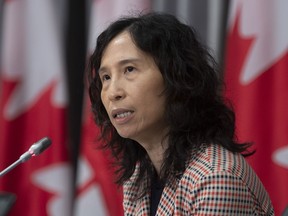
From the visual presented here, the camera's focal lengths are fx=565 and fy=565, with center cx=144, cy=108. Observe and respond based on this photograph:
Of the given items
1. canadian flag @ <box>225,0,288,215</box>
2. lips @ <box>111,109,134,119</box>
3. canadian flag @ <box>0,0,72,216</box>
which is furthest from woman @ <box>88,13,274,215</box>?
canadian flag @ <box>0,0,72,216</box>

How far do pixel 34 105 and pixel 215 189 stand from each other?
136 centimetres

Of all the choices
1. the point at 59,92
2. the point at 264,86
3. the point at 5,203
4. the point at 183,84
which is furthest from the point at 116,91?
the point at 59,92

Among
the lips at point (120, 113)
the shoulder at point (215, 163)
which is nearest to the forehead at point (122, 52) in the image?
the lips at point (120, 113)

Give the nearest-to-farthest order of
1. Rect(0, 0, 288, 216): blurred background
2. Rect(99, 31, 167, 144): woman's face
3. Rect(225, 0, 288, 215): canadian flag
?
Rect(99, 31, 167, 144): woman's face
Rect(225, 0, 288, 215): canadian flag
Rect(0, 0, 288, 216): blurred background

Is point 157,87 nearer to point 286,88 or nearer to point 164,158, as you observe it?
point 164,158

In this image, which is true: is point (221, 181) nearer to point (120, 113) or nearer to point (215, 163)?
point (215, 163)

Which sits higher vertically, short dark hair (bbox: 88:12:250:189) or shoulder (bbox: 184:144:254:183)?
short dark hair (bbox: 88:12:250:189)

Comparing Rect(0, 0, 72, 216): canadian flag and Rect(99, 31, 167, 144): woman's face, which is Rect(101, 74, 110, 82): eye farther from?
Rect(0, 0, 72, 216): canadian flag

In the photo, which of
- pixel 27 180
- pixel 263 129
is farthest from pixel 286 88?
pixel 27 180

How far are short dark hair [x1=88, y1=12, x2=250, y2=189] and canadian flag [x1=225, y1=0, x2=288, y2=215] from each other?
0.53 metres

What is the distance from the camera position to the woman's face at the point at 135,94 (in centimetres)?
124

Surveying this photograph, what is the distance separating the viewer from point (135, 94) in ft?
4.05

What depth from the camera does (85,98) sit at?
2219 mm

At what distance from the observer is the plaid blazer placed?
112 centimetres
